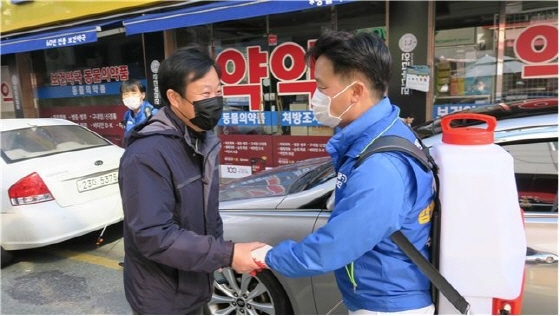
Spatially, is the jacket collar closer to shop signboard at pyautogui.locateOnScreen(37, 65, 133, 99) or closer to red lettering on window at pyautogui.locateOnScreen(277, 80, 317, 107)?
red lettering on window at pyautogui.locateOnScreen(277, 80, 317, 107)

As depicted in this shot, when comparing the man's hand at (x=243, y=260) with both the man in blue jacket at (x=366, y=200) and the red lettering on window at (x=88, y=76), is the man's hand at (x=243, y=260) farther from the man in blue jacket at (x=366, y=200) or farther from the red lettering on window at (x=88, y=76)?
the red lettering on window at (x=88, y=76)

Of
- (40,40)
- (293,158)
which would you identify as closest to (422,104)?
(293,158)

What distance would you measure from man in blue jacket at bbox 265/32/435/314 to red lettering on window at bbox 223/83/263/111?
17.3ft

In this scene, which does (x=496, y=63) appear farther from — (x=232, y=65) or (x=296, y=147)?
(x=232, y=65)

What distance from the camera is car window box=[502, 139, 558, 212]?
86.4 inches

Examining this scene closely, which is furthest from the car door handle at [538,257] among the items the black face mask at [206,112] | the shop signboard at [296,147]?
the shop signboard at [296,147]

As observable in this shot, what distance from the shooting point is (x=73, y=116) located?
30.1ft

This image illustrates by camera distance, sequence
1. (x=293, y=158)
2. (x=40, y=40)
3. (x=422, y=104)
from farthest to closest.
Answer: (x=40, y=40) → (x=293, y=158) → (x=422, y=104)

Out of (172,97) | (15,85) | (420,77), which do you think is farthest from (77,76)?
Answer: (172,97)

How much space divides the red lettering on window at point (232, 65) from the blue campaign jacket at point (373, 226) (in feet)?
18.1

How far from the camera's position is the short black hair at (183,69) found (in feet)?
5.16

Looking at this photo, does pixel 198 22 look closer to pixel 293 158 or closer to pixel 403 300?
pixel 293 158

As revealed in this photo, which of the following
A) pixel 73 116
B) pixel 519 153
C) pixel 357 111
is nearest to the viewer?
pixel 357 111

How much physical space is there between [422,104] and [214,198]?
443cm
